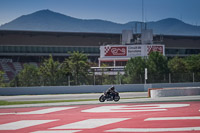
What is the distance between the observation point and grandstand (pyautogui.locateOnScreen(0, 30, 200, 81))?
277 ft

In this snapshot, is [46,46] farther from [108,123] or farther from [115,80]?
[108,123]

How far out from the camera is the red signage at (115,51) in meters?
76.1

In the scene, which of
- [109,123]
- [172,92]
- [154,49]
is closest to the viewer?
[109,123]

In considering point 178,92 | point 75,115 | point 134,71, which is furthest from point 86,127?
point 134,71

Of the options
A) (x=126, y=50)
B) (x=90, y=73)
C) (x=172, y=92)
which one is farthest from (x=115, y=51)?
(x=172, y=92)

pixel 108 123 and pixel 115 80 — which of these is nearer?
pixel 108 123

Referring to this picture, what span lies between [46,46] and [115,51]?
19.8 meters

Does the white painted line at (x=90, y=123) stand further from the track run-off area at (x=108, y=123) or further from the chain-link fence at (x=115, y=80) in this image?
the chain-link fence at (x=115, y=80)

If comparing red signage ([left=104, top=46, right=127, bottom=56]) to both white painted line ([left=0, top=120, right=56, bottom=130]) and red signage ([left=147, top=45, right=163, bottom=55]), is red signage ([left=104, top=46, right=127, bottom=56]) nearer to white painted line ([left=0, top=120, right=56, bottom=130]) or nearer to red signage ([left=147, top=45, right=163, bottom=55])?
red signage ([left=147, top=45, right=163, bottom=55])

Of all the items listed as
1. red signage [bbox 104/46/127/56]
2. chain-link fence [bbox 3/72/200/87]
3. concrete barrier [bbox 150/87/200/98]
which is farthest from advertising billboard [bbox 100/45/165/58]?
concrete barrier [bbox 150/87/200/98]

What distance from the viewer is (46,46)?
287 feet

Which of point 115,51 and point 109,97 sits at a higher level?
point 115,51

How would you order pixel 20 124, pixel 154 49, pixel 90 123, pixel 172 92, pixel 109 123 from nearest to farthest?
pixel 109 123, pixel 90 123, pixel 20 124, pixel 172 92, pixel 154 49

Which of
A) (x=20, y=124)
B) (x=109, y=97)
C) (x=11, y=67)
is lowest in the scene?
(x=20, y=124)
